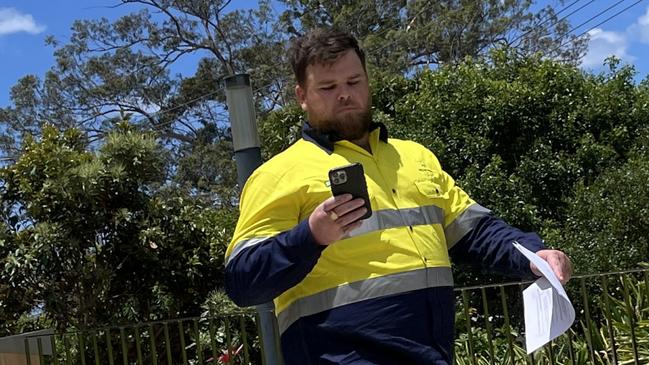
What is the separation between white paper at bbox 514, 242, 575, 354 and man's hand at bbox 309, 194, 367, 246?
20.4 inches

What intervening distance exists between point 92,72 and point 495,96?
22.1 metres

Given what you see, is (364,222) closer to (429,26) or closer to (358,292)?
(358,292)

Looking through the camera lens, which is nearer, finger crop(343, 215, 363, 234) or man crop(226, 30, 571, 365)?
finger crop(343, 215, 363, 234)

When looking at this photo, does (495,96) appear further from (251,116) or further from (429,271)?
(429,271)

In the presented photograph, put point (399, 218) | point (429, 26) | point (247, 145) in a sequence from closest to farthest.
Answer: point (399, 218), point (247, 145), point (429, 26)

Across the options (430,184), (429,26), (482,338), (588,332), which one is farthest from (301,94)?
(429,26)

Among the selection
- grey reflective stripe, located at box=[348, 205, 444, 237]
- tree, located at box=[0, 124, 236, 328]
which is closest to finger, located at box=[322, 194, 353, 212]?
grey reflective stripe, located at box=[348, 205, 444, 237]

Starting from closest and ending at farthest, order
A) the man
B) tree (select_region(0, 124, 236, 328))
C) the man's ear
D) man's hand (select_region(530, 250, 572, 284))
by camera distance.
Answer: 1. the man
2. man's hand (select_region(530, 250, 572, 284))
3. the man's ear
4. tree (select_region(0, 124, 236, 328))

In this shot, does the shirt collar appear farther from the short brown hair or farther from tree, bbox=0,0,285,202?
tree, bbox=0,0,285,202

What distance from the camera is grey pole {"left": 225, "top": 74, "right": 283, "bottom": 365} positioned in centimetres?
432

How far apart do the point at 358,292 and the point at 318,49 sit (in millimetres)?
594

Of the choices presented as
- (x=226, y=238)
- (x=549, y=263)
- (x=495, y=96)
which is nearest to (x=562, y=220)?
(x=495, y=96)

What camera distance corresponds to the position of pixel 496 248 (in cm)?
215

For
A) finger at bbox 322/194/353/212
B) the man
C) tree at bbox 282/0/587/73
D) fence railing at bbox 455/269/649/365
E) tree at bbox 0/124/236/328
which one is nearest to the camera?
finger at bbox 322/194/353/212
